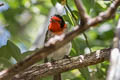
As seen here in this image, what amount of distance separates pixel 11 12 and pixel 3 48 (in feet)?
10.00

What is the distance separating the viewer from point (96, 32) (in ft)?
20.3

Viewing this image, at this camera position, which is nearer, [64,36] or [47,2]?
[64,36]

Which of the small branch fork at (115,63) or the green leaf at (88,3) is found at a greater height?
the green leaf at (88,3)

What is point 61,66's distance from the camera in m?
2.59

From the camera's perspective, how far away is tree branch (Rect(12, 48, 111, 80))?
8.14 ft

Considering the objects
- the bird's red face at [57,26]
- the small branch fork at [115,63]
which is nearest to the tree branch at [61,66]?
the bird's red face at [57,26]

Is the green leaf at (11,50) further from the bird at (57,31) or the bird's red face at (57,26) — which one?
the bird's red face at (57,26)

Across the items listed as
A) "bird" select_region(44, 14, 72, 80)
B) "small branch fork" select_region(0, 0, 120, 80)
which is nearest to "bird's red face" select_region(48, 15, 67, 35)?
Result: "bird" select_region(44, 14, 72, 80)

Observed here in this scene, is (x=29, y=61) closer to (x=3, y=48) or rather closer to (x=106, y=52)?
(x=106, y=52)

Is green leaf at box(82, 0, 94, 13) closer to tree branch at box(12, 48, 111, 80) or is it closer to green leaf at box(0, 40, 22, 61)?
tree branch at box(12, 48, 111, 80)

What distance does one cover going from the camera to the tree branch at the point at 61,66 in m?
2.48

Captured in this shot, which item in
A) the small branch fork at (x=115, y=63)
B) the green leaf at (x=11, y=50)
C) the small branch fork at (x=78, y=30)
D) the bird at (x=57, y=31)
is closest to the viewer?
the small branch fork at (x=115, y=63)

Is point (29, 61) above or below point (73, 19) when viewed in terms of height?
below

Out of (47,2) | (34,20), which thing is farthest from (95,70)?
(34,20)
